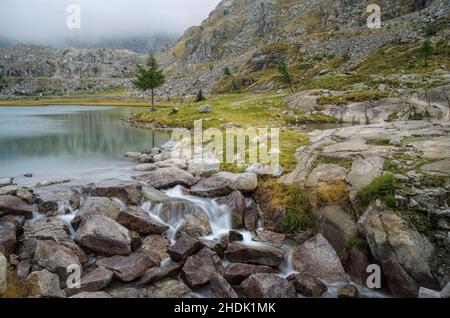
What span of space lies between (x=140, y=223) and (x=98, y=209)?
2595 millimetres

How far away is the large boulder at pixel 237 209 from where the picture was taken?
19125mm

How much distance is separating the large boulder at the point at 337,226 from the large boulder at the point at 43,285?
1232 cm

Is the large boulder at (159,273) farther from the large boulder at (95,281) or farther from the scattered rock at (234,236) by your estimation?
the scattered rock at (234,236)

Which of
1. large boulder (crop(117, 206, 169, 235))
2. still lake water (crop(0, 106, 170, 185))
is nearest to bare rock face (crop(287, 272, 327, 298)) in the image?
large boulder (crop(117, 206, 169, 235))

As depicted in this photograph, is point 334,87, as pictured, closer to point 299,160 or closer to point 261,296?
point 299,160

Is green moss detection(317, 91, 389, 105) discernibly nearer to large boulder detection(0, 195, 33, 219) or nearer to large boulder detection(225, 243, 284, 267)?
large boulder detection(225, 243, 284, 267)

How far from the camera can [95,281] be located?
44.0 feet

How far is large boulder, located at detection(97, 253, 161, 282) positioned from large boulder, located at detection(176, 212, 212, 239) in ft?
8.60

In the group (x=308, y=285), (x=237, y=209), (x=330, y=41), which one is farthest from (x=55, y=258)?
(x=330, y=41)

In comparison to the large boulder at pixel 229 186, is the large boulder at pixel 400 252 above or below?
below

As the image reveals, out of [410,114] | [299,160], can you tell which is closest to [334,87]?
[410,114]

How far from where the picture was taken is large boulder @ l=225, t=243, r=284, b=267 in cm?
1573

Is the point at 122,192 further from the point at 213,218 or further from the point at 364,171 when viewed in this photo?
the point at 364,171

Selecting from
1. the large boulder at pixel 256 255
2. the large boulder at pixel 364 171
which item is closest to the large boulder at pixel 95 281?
the large boulder at pixel 256 255
